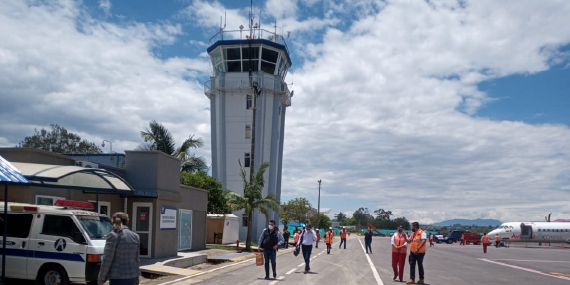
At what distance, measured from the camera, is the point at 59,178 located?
42.3ft

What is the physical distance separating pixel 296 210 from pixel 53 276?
6951 cm

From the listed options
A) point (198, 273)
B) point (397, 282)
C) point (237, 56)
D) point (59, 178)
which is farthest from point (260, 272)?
point (237, 56)

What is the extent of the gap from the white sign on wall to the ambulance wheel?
941 cm

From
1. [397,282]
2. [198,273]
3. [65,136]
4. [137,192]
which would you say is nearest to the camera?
[397,282]

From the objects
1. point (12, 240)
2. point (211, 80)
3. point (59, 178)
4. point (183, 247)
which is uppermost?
point (211, 80)

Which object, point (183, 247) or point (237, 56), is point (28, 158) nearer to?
point (183, 247)

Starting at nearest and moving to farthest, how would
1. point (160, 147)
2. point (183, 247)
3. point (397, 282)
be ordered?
point (397, 282)
point (183, 247)
point (160, 147)

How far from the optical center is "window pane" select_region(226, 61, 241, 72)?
5075 centimetres

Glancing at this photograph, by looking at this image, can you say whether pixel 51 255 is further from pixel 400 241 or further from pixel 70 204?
pixel 400 241

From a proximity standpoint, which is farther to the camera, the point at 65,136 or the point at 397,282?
the point at 65,136

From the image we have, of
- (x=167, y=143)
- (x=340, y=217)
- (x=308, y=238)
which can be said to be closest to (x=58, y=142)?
(x=167, y=143)

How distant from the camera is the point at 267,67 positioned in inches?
1994

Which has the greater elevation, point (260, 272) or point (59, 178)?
point (59, 178)

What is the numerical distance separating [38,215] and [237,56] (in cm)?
3888
